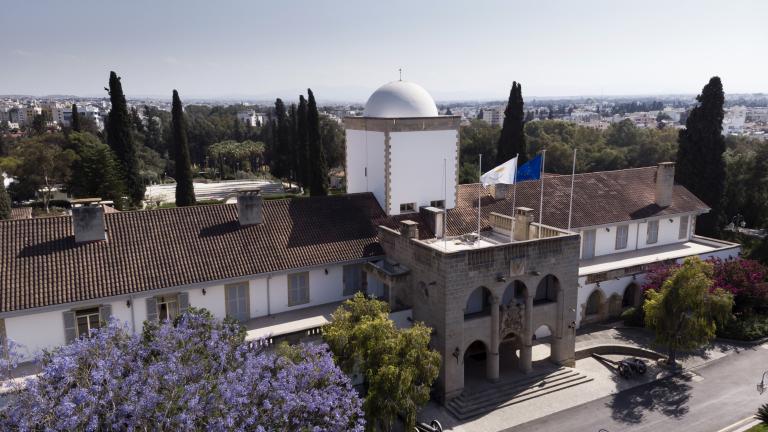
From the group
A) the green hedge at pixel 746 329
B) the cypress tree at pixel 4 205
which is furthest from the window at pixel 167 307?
the cypress tree at pixel 4 205

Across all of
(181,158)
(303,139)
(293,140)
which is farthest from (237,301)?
(293,140)

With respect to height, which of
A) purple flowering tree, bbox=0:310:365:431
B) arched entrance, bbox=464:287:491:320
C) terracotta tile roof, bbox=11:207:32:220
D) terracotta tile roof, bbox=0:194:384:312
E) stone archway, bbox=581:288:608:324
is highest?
terracotta tile roof, bbox=0:194:384:312

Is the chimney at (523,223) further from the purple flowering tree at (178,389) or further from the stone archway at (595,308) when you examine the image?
the purple flowering tree at (178,389)

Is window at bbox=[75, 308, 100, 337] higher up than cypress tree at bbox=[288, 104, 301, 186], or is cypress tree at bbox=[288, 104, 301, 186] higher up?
cypress tree at bbox=[288, 104, 301, 186]

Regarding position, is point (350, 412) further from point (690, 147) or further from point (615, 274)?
point (690, 147)

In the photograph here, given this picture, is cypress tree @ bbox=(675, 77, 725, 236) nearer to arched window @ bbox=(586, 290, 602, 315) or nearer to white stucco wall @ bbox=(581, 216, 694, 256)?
white stucco wall @ bbox=(581, 216, 694, 256)

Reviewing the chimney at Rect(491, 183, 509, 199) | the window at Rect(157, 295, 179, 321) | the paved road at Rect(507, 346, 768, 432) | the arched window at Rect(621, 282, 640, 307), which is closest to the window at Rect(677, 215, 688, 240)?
the arched window at Rect(621, 282, 640, 307)

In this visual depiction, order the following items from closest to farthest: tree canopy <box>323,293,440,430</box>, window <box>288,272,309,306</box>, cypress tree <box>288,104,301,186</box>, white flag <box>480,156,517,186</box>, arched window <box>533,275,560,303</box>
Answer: tree canopy <box>323,293,440,430</box> → white flag <box>480,156,517,186</box> → window <box>288,272,309,306</box> → arched window <box>533,275,560,303</box> → cypress tree <box>288,104,301,186</box>
